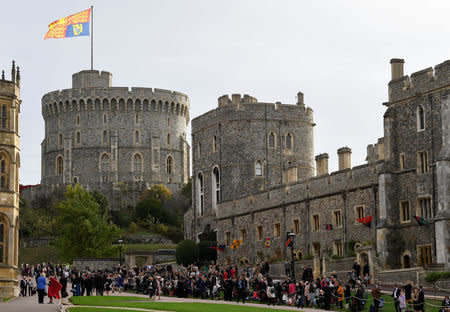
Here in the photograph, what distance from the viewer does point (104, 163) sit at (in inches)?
4476

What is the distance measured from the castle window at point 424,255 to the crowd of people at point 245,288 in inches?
144

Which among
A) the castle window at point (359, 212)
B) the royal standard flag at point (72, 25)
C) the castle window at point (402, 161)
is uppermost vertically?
the royal standard flag at point (72, 25)

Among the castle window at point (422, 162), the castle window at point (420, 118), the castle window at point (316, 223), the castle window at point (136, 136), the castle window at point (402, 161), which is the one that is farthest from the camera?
the castle window at point (136, 136)

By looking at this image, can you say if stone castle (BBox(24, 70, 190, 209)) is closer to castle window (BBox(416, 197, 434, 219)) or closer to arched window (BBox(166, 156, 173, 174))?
arched window (BBox(166, 156, 173, 174))

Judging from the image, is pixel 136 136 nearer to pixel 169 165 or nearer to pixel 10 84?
pixel 169 165

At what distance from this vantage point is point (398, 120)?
51.3 metres

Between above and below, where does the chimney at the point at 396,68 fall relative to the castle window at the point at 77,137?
below

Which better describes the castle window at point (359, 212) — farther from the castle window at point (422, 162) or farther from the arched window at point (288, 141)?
the arched window at point (288, 141)

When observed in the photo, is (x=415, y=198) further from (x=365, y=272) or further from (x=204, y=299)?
(x=204, y=299)

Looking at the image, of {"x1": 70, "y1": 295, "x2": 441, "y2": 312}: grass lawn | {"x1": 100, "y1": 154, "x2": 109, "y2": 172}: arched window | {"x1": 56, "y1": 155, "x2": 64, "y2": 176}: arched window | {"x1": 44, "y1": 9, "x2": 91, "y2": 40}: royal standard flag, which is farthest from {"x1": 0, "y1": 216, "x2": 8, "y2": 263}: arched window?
Result: {"x1": 56, "y1": 155, "x2": 64, "y2": 176}: arched window

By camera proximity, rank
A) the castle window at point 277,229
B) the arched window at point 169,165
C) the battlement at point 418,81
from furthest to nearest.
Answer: the arched window at point 169,165 < the castle window at point 277,229 < the battlement at point 418,81

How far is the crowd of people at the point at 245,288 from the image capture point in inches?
1414

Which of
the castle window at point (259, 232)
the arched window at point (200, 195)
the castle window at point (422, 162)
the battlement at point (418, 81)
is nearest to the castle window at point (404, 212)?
the castle window at point (422, 162)

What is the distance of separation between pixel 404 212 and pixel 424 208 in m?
1.57
